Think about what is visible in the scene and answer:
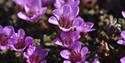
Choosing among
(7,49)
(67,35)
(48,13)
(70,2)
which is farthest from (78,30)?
(48,13)

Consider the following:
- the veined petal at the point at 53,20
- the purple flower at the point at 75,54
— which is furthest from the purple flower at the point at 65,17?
the purple flower at the point at 75,54

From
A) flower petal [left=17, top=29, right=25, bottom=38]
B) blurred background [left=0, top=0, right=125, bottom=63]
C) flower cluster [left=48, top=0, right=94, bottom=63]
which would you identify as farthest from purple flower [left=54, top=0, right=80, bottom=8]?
flower petal [left=17, top=29, right=25, bottom=38]

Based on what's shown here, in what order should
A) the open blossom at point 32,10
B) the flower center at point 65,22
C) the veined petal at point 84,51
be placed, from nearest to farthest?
the veined petal at point 84,51 → the flower center at point 65,22 → the open blossom at point 32,10

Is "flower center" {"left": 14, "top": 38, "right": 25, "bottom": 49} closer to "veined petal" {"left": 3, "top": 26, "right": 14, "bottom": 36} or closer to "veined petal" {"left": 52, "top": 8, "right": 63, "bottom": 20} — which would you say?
"veined petal" {"left": 3, "top": 26, "right": 14, "bottom": 36}

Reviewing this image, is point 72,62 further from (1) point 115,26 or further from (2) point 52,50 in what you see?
(1) point 115,26

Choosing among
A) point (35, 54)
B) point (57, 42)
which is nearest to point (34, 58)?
point (35, 54)

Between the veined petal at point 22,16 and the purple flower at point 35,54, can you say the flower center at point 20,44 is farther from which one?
the veined petal at point 22,16

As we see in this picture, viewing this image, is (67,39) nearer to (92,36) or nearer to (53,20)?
(53,20)
